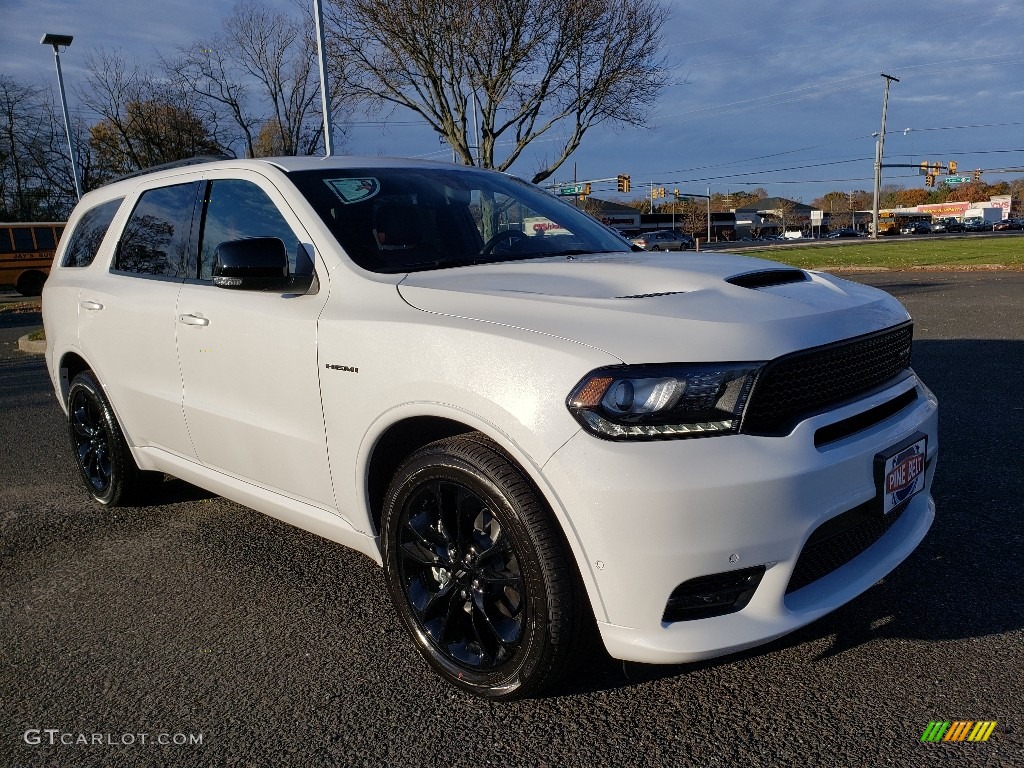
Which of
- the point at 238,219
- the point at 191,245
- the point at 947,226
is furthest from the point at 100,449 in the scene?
the point at 947,226

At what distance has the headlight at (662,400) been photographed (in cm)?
208

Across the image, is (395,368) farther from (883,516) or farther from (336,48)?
(336,48)


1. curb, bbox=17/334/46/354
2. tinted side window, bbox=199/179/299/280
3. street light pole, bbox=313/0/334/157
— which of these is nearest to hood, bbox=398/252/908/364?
tinted side window, bbox=199/179/299/280

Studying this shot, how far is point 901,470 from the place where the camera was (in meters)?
2.47

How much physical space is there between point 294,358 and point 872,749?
85.9 inches

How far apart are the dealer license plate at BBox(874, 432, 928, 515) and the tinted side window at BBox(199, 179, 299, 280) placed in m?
2.13

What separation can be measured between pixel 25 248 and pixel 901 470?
33.1m

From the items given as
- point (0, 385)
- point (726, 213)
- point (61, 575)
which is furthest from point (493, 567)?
point (726, 213)

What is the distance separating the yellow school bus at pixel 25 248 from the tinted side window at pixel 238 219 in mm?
29452

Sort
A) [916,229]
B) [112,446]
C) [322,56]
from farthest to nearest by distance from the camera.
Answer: [916,229], [322,56], [112,446]

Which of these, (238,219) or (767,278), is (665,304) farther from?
(238,219)

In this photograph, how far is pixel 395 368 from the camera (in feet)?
8.30

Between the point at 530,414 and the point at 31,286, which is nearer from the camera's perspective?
the point at 530,414

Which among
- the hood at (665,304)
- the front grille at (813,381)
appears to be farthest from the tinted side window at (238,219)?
the front grille at (813,381)
